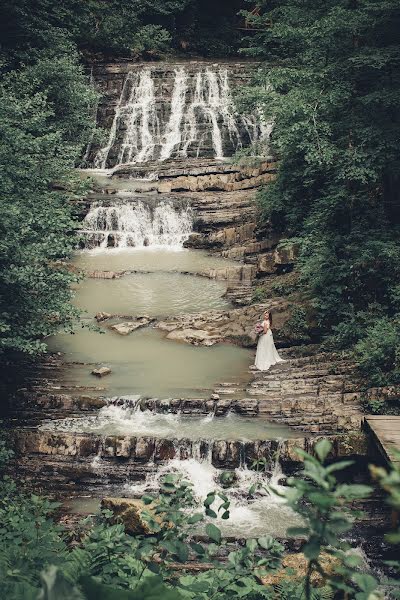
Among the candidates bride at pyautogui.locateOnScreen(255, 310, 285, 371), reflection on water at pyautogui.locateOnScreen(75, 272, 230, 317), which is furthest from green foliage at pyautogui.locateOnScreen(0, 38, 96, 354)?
reflection on water at pyautogui.locateOnScreen(75, 272, 230, 317)

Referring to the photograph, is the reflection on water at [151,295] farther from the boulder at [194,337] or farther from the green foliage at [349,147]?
the green foliage at [349,147]

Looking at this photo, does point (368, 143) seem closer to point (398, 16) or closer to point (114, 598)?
point (398, 16)

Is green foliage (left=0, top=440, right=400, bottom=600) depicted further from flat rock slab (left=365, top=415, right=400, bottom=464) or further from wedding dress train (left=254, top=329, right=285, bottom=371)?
wedding dress train (left=254, top=329, right=285, bottom=371)

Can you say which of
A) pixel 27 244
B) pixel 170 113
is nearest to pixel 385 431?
pixel 27 244

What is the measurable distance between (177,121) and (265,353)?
70.2 ft

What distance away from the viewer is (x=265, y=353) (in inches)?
498

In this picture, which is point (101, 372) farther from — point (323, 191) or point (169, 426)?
point (323, 191)

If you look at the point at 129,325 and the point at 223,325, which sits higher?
the point at 223,325

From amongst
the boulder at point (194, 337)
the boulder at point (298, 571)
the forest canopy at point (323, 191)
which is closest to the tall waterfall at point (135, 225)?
the forest canopy at point (323, 191)

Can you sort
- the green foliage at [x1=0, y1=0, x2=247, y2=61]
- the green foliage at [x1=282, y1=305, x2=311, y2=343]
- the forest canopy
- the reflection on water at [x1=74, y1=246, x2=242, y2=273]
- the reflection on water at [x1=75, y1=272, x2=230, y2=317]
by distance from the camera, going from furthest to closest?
the green foliage at [x1=0, y1=0, x2=247, y2=61] → the reflection on water at [x1=74, y1=246, x2=242, y2=273] → the reflection on water at [x1=75, y1=272, x2=230, y2=317] → the green foliage at [x1=282, y1=305, x2=311, y2=343] → the forest canopy

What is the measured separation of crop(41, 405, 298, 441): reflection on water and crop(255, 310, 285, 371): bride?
212cm

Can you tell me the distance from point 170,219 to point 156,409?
13.3 metres

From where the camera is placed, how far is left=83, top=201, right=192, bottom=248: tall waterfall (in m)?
22.7

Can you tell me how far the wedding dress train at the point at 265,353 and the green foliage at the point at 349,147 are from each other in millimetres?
1422
